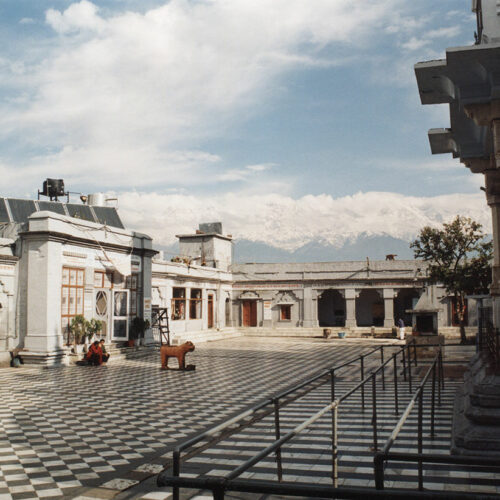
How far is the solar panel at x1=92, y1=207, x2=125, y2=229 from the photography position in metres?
32.2

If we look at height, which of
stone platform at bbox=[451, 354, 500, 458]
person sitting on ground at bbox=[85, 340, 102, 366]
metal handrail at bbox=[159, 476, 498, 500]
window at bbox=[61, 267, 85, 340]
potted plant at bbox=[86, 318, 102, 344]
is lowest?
person sitting on ground at bbox=[85, 340, 102, 366]

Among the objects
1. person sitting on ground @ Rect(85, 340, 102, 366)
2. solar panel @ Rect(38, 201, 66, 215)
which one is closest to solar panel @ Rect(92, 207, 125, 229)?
solar panel @ Rect(38, 201, 66, 215)

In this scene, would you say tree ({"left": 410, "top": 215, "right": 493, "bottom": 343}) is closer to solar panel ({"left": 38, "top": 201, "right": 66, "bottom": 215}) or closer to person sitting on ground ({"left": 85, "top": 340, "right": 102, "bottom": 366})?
person sitting on ground ({"left": 85, "top": 340, "right": 102, "bottom": 366})

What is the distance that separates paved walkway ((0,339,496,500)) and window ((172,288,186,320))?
1063cm

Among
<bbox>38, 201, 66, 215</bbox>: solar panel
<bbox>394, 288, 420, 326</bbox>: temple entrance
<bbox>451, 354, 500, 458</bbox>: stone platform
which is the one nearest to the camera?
<bbox>451, 354, 500, 458</bbox>: stone platform

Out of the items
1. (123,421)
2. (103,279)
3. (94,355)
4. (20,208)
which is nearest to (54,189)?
(20,208)

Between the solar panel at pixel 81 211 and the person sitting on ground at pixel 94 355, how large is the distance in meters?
13.3

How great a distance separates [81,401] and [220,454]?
5.48 meters

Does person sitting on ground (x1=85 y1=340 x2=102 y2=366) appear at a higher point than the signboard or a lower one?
lower

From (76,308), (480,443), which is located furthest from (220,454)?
(76,308)

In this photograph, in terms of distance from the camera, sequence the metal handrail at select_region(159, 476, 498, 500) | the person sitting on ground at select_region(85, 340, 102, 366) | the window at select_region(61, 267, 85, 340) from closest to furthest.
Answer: the metal handrail at select_region(159, 476, 498, 500) → the person sitting on ground at select_region(85, 340, 102, 366) → the window at select_region(61, 267, 85, 340)

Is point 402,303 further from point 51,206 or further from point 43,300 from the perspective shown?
point 43,300

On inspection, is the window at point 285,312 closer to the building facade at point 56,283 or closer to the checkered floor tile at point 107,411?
the checkered floor tile at point 107,411

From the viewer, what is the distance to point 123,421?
983 cm
